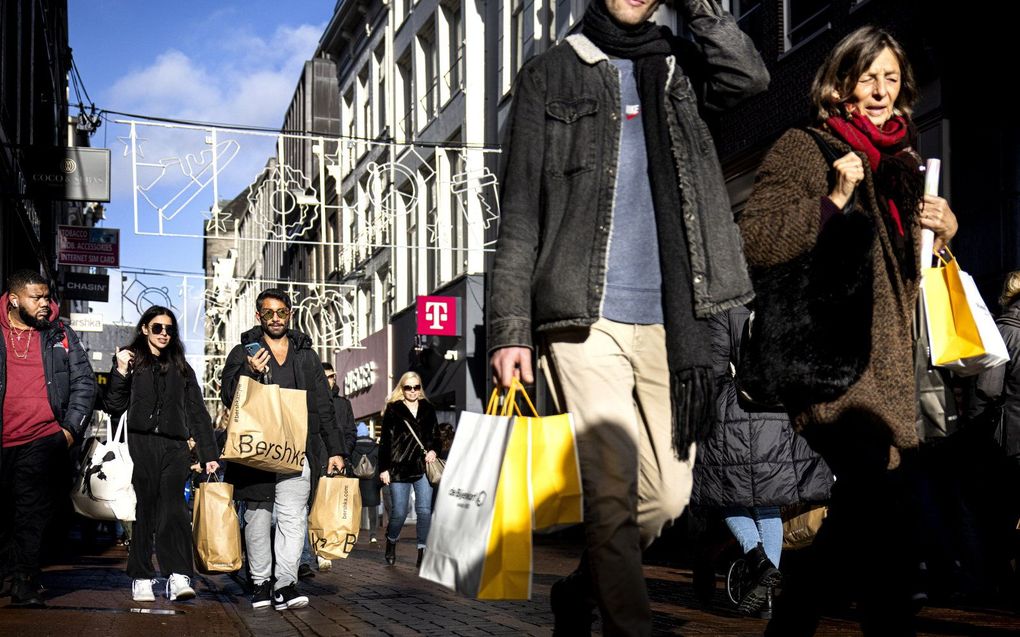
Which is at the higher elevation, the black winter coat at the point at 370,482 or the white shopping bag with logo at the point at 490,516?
the white shopping bag with logo at the point at 490,516

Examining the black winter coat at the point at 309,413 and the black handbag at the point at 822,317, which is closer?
the black handbag at the point at 822,317

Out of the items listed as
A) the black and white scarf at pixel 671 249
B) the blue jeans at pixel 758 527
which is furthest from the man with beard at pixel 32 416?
the black and white scarf at pixel 671 249

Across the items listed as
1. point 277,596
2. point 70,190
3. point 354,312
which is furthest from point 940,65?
point 354,312

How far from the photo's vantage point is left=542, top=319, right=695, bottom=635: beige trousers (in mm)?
3941

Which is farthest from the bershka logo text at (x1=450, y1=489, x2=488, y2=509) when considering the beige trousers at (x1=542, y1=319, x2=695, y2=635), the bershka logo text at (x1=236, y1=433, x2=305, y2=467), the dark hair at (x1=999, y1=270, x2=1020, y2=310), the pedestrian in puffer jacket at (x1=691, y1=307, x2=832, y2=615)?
the dark hair at (x1=999, y1=270, x2=1020, y2=310)

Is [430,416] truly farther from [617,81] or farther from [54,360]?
[617,81]

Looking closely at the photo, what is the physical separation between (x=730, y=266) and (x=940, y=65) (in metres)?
8.47

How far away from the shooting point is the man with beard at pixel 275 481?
8781 millimetres

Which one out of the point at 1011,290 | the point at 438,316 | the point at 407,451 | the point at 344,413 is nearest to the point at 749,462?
the point at 1011,290

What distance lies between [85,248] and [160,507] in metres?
20.7

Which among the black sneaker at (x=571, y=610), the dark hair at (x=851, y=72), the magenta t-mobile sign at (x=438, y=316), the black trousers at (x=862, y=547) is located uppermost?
the magenta t-mobile sign at (x=438, y=316)

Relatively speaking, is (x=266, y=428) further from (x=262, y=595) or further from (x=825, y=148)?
(x=825, y=148)

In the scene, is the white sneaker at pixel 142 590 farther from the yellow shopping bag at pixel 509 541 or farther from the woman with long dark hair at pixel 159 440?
the yellow shopping bag at pixel 509 541

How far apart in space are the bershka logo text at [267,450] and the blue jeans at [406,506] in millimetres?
5192
